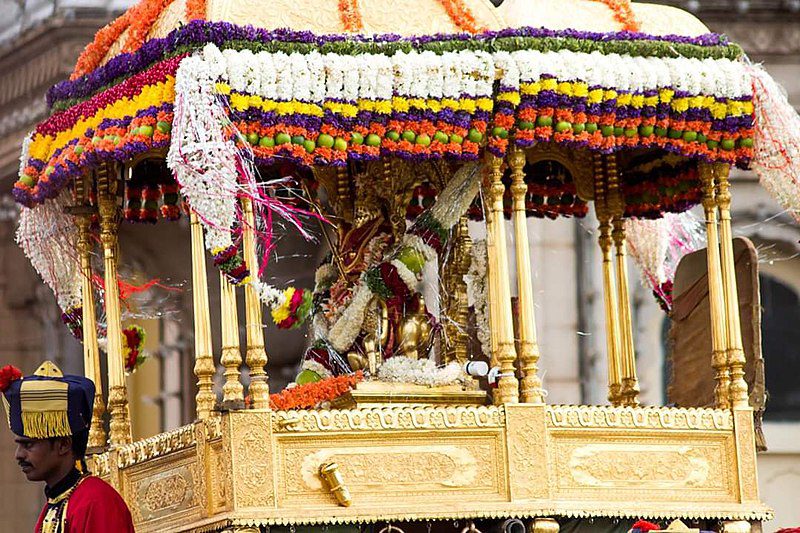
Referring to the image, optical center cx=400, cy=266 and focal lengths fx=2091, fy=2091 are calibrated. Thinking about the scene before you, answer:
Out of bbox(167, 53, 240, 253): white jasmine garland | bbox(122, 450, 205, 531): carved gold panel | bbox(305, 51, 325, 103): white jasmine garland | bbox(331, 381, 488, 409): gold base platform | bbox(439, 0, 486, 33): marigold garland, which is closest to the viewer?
bbox(167, 53, 240, 253): white jasmine garland

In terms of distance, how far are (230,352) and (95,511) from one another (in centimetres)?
134

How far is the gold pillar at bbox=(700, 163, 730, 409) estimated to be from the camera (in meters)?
12.5

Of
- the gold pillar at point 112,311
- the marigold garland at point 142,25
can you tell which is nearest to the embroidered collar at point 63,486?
the gold pillar at point 112,311

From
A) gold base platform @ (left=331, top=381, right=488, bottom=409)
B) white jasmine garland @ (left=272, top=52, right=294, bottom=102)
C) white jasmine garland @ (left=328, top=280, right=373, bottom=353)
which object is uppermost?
white jasmine garland @ (left=272, top=52, right=294, bottom=102)

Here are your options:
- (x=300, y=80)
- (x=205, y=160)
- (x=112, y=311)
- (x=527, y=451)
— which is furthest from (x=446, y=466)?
(x=112, y=311)

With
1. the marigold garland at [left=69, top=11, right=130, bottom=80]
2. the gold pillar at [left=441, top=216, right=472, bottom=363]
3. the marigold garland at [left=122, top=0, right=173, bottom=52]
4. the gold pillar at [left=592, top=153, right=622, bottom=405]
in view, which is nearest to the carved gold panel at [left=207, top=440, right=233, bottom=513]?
the gold pillar at [left=441, top=216, right=472, bottom=363]

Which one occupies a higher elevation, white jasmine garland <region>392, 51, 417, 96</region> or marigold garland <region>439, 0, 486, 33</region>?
marigold garland <region>439, 0, 486, 33</region>

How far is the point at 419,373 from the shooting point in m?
12.5

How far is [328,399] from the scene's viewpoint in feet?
40.2

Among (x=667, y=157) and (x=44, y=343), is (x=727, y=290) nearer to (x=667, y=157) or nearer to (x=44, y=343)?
(x=667, y=157)

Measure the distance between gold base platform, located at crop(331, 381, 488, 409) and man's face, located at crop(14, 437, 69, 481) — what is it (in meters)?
2.04

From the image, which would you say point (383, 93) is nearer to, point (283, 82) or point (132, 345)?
point (283, 82)

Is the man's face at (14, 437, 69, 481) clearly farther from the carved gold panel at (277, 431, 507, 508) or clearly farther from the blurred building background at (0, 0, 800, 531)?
the blurred building background at (0, 0, 800, 531)

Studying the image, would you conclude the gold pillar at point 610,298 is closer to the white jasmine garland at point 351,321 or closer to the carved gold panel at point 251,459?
the white jasmine garland at point 351,321
